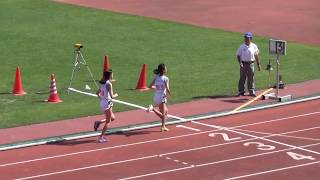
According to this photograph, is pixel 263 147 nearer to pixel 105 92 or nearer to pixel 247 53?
pixel 105 92

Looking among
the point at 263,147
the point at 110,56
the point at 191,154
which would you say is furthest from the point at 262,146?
the point at 110,56

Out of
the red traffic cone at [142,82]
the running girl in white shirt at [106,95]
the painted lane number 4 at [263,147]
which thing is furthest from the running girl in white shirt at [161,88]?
the red traffic cone at [142,82]

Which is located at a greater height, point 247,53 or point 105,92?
point 247,53

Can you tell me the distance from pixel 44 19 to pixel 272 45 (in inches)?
729

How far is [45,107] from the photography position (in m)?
22.8

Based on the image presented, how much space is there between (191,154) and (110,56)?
1322 centimetres

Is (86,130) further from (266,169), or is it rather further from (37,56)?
(37,56)

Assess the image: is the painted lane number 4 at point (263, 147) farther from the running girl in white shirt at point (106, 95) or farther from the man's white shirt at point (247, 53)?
the man's white shirt at point (247, 53)

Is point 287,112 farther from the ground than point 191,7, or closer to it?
closer to it

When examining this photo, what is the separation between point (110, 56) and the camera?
1211 inches

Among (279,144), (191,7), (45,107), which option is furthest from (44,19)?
(279,144)

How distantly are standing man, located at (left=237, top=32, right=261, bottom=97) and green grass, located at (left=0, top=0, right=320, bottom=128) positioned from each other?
97cm

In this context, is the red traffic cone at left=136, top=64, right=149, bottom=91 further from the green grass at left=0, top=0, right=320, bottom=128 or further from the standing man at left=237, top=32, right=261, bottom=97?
the standing man at left=237, top=32, right=261, bottom=97

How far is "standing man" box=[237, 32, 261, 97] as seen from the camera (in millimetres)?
23938
